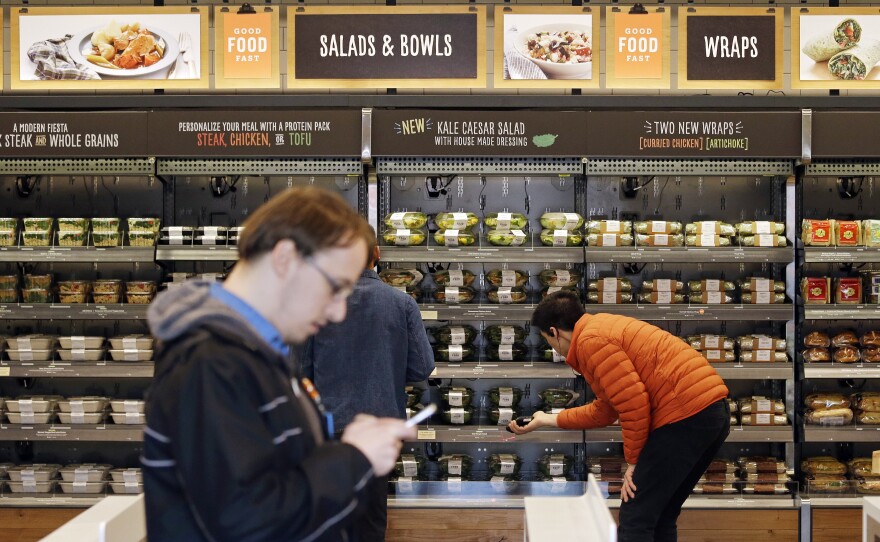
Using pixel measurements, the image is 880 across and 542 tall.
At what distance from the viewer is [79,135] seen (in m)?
4.98

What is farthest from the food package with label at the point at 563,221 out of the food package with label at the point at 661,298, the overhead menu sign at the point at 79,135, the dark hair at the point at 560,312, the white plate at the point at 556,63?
the overhead menu sign at the point at 79,135

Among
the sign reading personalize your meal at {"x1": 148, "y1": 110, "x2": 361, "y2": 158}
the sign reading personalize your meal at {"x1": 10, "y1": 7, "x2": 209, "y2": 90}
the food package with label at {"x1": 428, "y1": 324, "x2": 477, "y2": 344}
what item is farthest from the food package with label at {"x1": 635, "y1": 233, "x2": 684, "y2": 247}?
the sign reading personalize your meal at {"x1": 10, "y1": 7, "x2": 209, "y2": 90}

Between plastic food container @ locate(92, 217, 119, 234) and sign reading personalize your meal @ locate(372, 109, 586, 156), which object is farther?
plastic food container @ locate(92, 217, 119, 234)

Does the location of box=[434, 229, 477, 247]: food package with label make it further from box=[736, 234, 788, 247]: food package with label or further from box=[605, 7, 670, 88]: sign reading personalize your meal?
box=[736, 234, 788, 247]: food package with label

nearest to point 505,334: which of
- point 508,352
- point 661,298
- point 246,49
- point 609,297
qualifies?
point 508,352

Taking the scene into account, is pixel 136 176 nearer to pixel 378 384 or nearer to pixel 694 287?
pixel 378 384

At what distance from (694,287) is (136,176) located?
3392 mm

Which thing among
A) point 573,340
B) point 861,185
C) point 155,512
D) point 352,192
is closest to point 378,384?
point 573,340

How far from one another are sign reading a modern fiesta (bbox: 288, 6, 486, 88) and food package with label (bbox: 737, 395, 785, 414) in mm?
2361

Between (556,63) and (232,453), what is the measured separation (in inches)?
171

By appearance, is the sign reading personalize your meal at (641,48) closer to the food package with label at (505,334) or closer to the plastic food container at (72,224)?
the food package with label at (505,334)

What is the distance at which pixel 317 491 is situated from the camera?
4.45 feet

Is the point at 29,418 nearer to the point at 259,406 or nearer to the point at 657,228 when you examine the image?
the point at 657,228

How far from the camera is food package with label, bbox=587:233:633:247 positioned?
5.01 metres
